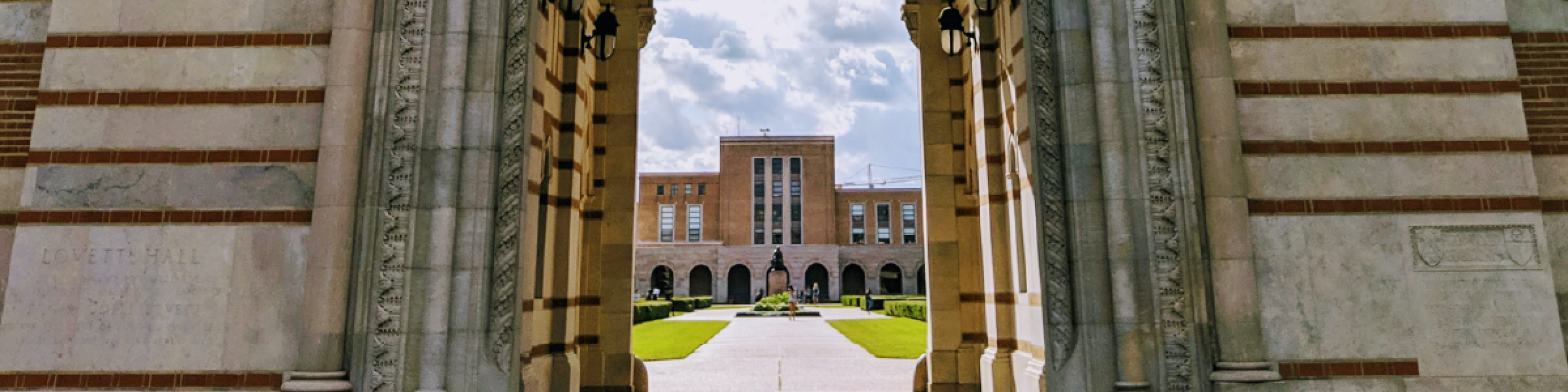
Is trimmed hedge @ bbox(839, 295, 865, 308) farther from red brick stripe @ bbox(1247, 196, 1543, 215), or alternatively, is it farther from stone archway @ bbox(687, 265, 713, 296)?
red brick stripe @ bbox(1247, 196, 1543, 215)

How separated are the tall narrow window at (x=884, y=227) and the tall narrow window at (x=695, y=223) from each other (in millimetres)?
18435

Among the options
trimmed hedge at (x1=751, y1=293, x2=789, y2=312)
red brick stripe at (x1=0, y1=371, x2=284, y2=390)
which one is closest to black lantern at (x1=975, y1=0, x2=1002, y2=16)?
red brick stripe at (x1=0, y1=371, x2=284, y2=390)

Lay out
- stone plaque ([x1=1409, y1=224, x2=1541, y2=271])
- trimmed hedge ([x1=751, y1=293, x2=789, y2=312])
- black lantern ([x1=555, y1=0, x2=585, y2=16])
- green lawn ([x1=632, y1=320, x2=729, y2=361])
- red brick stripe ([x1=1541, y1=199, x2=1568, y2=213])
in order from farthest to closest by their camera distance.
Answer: trimmed hedge ([x1=751, y1=293, x2=789, y2=312])
green lawn ([x1=632, y1=320, x2=729, y2=361])
black lantern ([x1=555, y1=0, x2=585, y2=16])
red brick stripe ([x1=1541, y1=199, x2=1568, y2=213])
stone plaque ([x1=1409, y1=224, x2=1541, y2=271])

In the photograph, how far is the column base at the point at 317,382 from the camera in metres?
5.87

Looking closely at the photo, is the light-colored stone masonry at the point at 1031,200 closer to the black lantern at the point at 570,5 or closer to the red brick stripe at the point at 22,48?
the red brick stripe at the point at 22,48

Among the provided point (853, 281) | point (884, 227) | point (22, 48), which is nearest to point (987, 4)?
point (22, 48)

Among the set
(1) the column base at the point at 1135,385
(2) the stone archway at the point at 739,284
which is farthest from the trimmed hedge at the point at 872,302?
(1) the column base at the point at 1135,385

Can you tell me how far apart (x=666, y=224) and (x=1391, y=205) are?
2918 inches

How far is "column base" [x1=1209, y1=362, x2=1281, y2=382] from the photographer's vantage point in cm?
592

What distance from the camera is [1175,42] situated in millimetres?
6371

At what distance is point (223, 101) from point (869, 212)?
74.9m

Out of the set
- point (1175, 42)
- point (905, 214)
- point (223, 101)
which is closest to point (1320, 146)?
point (1175, 42)

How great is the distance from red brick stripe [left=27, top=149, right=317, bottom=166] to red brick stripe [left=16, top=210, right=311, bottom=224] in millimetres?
421

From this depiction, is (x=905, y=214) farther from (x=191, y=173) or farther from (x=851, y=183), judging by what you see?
(x=191, y=173)
